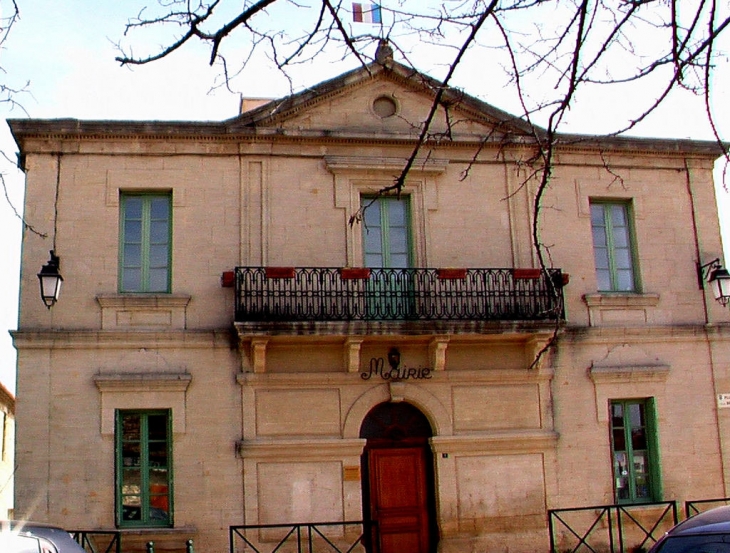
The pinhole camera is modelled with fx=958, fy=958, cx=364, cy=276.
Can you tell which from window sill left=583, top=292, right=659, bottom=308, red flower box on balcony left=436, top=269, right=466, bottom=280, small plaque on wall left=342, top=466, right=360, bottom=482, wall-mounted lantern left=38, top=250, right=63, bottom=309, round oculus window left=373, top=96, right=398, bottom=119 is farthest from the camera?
round oculus window left=373, top=96, right=398, bottom=119

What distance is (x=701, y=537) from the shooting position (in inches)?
279

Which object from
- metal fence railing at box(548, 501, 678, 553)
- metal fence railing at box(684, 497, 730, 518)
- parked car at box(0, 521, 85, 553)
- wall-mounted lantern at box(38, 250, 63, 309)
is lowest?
metal fence railing at box(548, 501, 678, 553)

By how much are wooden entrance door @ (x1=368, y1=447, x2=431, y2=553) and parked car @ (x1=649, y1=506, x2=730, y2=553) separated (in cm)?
755

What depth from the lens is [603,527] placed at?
14.8 m

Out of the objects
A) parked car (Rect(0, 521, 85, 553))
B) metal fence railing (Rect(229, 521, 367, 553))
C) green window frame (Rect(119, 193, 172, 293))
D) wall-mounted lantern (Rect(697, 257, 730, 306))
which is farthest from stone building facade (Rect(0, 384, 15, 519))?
parked car (Rect(0, 521, 85, 553))

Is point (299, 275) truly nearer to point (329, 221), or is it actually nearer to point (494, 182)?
point (329, 221)

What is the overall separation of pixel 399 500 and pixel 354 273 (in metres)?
3.56

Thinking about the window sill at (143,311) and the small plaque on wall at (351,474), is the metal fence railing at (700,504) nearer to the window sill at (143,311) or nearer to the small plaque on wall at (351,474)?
the small plaque on wall at (351,474)

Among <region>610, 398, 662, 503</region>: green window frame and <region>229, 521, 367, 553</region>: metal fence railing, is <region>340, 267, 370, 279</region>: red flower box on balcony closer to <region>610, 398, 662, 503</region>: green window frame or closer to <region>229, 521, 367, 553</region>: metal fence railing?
<region>229, 521, 367, 553</region>: metal fence railing

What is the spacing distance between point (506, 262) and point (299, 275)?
3459mm

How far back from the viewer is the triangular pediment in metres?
15.4

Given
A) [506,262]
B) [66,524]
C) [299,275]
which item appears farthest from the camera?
[506,262]

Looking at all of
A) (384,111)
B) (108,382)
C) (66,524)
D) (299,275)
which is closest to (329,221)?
(299,275)

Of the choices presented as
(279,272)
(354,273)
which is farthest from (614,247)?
(279,272)
